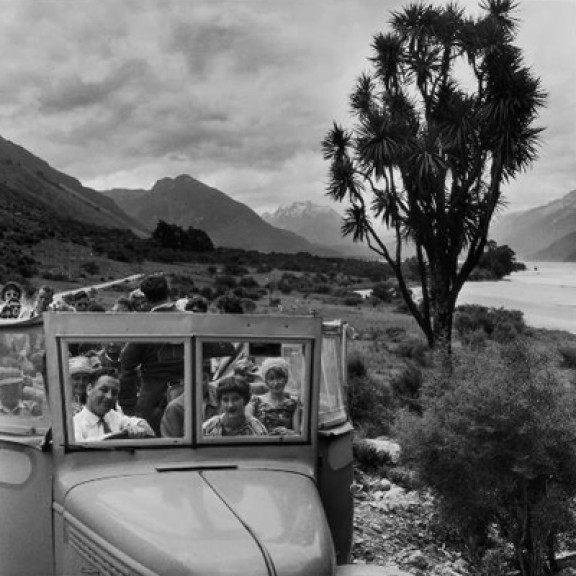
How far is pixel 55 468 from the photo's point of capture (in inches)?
161

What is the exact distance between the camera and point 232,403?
4.34 m

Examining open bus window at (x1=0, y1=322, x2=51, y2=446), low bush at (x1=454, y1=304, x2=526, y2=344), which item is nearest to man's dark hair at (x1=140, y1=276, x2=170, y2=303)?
open bus window at (x1=0, y1=322, x2=51, y2=446)

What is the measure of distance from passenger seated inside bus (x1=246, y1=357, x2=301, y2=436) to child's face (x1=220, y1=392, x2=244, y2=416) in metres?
0.11

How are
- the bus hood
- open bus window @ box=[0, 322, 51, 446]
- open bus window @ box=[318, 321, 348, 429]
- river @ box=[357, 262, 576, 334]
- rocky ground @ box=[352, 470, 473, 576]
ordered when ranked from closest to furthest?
1. the bus hood
2. open bus window @ box=[0, 322, 51, 446]
3. open bus window @ box=[318, 321, 348, 429]
4. rocky ground @ box=[352, 470, 473, 576]
5. river @ box=[357, 262, 576, 334]

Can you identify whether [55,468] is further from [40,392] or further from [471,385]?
[471,385]

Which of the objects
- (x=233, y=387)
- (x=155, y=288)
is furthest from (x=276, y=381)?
(x=155, y=288)

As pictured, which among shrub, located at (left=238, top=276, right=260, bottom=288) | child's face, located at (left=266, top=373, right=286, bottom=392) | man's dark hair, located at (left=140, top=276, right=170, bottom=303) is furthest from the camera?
shrub, located at (left=238, top=276, right=260, bottom=288)

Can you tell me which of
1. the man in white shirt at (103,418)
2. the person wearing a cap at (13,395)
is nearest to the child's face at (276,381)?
the man in white shirt at (103,418)

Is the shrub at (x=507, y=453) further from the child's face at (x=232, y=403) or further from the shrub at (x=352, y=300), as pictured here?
the shrub at (x=352, y=300)

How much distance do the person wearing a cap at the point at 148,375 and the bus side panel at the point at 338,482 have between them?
37.7 inches

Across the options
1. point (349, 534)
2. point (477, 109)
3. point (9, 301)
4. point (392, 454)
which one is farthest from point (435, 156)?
point (349, 534)

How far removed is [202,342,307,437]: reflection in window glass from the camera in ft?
14.1

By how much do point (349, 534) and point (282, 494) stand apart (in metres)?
1.36

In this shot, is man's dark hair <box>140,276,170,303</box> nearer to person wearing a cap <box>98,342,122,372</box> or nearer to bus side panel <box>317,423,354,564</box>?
person wearing a cap <box>98,342,122,372</box>
